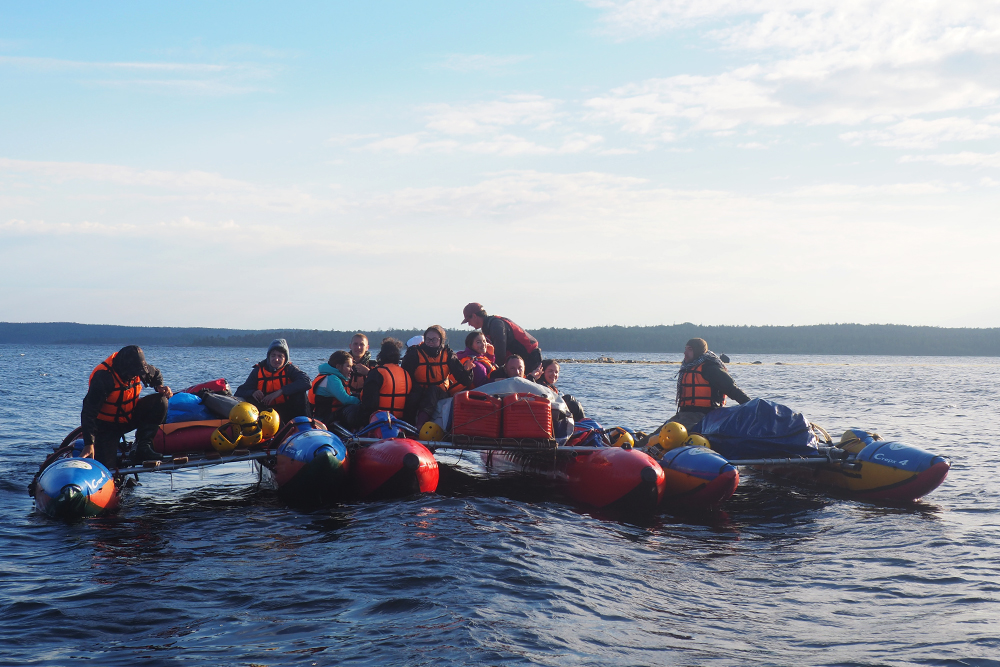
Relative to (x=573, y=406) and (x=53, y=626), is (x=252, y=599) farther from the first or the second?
(x=573, y=406)

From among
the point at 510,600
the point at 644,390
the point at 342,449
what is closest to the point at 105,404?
the point at 342,449

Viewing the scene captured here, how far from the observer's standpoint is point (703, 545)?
806 cm

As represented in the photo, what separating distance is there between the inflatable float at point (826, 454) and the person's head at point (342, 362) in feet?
17.3

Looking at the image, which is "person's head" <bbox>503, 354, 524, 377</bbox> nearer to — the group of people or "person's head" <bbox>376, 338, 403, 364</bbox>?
the group of people

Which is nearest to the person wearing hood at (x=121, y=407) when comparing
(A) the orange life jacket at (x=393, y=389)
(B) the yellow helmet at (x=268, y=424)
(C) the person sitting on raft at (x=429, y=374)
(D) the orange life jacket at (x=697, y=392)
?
(B) the yellow helmet at (x=268, y=424)

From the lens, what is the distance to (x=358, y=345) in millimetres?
11398

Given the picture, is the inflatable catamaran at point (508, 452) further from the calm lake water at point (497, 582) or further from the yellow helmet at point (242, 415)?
the calm lake water at point (497, 582)

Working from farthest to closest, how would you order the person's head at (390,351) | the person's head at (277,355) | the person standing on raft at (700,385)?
the person standing on raft at (700,385), the person's head at (277,355), the person's head at (390,351)

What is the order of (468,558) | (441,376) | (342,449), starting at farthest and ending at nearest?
(441,376)
(342,449)
(468,558)

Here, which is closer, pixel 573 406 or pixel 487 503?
pixel 487 503

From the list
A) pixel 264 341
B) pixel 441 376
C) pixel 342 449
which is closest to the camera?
pixel 342 449

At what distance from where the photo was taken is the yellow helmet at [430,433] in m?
9.53

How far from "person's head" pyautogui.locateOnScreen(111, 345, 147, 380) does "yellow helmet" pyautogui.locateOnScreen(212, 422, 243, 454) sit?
1213 mm

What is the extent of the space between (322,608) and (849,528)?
6351 mm
